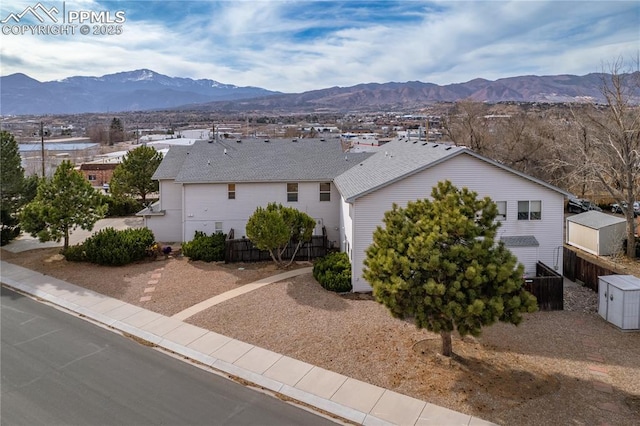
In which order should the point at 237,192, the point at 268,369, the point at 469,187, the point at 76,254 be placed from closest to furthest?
the point at 268,369, the point at 469,187, the point at 76,254, the point at 237,192

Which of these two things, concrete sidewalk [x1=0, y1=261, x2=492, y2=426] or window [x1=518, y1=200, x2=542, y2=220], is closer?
concrete sidewalk [x1=0, y1=261, x2=492, y2=426]

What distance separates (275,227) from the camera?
21.6 meters

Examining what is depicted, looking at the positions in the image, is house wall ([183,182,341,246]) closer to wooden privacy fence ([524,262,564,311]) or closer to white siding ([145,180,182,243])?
white siding ([145,180,182,243])

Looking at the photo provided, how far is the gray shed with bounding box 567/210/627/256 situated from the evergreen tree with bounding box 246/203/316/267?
662 inches

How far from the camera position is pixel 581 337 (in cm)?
1533

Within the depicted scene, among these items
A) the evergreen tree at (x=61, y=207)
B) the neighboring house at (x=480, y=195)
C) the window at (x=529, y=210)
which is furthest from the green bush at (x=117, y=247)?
the window at (x=529, y=210)

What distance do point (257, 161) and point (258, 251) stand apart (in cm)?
635

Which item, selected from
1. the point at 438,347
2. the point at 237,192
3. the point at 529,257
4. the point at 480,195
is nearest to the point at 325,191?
the point at 237,192

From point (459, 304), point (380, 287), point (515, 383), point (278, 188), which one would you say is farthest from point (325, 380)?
point (278, 188)

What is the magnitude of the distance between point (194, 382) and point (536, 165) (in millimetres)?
40634

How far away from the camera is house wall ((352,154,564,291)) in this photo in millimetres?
19859

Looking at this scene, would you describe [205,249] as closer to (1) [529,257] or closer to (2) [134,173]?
(2) [134,173]

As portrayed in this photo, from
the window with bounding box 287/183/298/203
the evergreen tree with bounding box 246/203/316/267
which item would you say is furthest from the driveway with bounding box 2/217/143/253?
the window with bounding box 287/183/298/203

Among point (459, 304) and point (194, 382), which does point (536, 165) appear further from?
point (194, 382)
